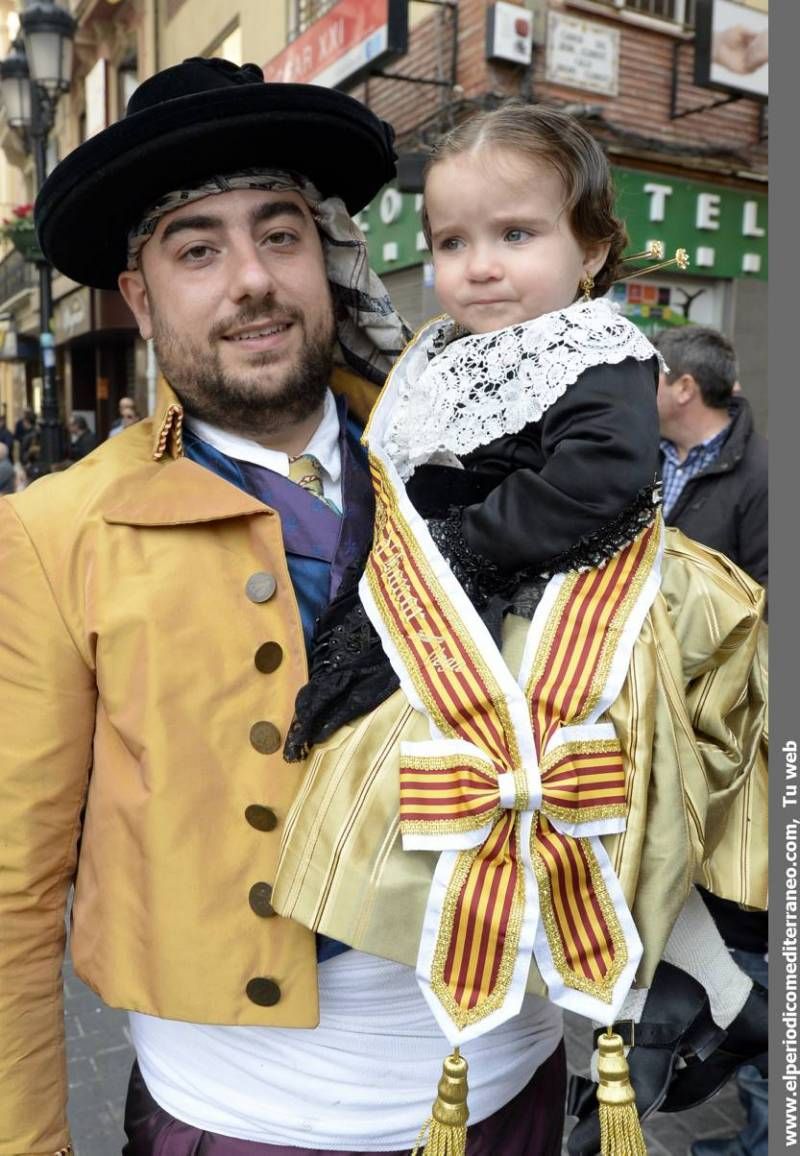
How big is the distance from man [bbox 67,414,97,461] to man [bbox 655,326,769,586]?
41.5ft

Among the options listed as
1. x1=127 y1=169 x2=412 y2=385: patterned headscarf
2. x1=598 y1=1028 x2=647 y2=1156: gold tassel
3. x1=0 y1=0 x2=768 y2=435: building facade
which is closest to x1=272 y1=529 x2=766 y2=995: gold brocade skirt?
x1=598 y1=1028 x2=647 y2=1156: gold tassel

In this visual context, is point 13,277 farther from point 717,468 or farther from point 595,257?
point 595,257

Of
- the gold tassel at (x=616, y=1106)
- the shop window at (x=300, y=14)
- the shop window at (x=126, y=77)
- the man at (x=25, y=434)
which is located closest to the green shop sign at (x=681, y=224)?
the shop window at (x=300, y=14)

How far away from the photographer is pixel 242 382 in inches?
65.6

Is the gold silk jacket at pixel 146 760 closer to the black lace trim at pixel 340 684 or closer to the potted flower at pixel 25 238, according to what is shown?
the black lace trim at pixel 340 684

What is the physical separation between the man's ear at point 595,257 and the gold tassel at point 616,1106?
131 cm

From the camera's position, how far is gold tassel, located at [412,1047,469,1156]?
1291mm

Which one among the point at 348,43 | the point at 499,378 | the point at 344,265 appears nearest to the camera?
the point at 499,378

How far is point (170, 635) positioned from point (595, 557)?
0.66 metres

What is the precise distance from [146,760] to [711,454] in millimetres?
3187

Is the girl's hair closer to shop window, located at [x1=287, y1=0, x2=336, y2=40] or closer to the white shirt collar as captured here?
the white shirt collar

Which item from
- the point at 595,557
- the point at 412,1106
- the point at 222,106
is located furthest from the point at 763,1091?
the point at 222,106

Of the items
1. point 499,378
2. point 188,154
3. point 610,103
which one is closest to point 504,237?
point 499,378

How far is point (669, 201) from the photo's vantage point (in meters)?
8.80
